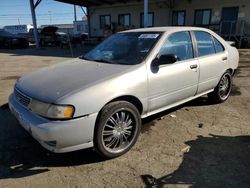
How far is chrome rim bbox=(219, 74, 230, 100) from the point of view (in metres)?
5.33

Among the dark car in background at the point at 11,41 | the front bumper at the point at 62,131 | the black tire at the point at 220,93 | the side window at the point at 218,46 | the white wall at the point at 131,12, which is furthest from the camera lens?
the dark car in background at the point at 11,41

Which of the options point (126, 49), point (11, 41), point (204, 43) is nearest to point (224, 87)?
point (204, 43)

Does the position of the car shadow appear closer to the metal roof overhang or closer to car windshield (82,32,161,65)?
car windshield (82,32,161,65)

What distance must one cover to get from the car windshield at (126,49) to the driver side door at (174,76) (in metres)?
0.23

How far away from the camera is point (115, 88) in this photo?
3.18 m

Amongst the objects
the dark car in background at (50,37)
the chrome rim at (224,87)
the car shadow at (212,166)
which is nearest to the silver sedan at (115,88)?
the chrome rim at (224,87)

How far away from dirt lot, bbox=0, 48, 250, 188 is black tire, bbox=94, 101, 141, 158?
0.43 feet

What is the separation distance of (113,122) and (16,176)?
51.0 inches

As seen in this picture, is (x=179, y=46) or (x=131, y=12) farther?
(x=131, y=12)

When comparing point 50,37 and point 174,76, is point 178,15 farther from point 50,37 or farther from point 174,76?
point 174,76

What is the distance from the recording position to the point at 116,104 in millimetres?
3207

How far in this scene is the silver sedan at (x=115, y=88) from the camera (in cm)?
290

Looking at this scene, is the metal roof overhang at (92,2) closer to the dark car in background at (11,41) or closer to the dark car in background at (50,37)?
the dark car in background at (50,37)

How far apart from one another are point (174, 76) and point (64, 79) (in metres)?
1.66
